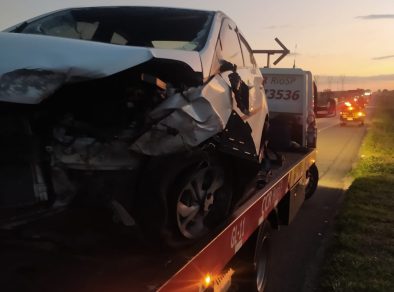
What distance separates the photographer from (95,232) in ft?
10.9

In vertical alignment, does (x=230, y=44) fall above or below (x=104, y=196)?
above

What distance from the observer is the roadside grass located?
5582 mm

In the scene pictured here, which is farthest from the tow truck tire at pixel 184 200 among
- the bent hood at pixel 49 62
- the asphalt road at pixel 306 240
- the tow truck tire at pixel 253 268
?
the asphalt road at pixel 306 240

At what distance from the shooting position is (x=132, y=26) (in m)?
4.52

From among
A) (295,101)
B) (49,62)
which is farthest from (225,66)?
(295,101)

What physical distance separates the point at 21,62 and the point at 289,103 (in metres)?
7.82

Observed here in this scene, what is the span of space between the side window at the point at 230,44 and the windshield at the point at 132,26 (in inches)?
6.9

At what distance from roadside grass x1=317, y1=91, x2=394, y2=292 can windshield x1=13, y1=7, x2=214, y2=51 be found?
300 cm

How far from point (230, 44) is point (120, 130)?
183 centimetres

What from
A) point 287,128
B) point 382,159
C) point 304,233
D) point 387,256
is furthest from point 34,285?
point 382,159

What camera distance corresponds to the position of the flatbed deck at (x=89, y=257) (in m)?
2.68

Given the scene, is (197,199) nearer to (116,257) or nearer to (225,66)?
(116,257)

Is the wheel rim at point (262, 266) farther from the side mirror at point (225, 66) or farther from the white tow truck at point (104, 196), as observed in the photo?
the side mirror at point (225, 66)

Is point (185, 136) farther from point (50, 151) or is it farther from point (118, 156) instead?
point (50, 151)
